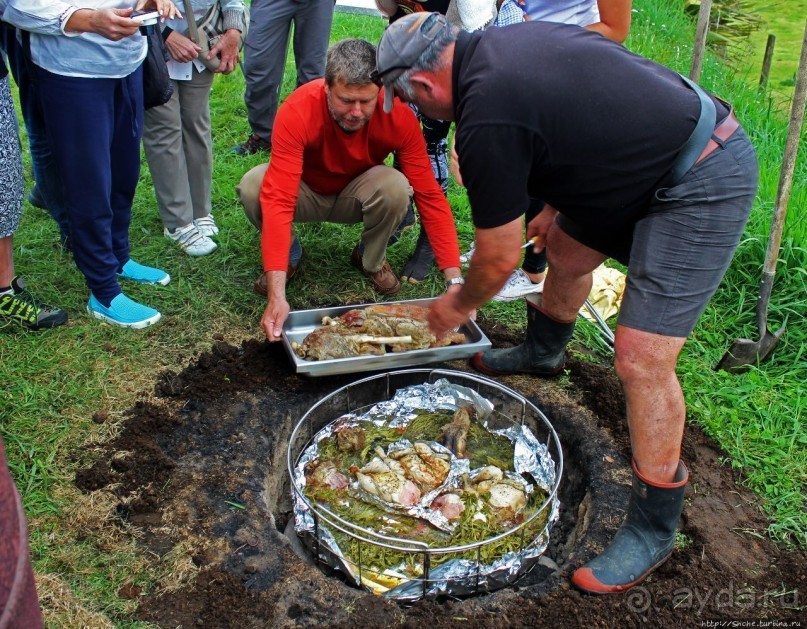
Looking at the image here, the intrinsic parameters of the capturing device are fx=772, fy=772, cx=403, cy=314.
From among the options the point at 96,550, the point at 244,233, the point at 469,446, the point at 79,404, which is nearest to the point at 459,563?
the point at 469,446

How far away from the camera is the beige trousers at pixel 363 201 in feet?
13.9

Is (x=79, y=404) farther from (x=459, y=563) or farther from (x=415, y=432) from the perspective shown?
(x=459, y=563)

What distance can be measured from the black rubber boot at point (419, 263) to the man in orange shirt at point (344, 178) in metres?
0.12

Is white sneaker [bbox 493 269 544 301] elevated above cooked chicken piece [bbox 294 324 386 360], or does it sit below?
below

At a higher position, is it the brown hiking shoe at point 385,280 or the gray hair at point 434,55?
the gray hair at point 434,55

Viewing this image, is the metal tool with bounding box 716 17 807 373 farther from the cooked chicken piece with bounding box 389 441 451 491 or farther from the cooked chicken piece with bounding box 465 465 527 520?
the cooked chicken piece with bounding box 389 441 451 491

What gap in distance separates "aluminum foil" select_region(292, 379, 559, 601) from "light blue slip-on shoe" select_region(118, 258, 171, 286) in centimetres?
160

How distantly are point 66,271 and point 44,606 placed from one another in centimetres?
240

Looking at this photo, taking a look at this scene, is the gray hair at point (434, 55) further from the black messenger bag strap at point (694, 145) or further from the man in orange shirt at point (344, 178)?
the man in orange shirt at point (344, 178)

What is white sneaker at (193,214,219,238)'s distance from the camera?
499 cm

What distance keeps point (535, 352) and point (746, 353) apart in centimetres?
112

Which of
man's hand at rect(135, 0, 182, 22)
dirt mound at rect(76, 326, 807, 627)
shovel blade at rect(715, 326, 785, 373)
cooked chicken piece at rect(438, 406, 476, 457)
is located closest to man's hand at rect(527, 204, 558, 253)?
dirt mound at rect(76, 326, 807, 627)

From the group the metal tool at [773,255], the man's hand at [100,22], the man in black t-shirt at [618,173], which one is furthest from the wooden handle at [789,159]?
the man's hand at [100,22]

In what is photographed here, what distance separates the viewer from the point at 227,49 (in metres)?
4.69
